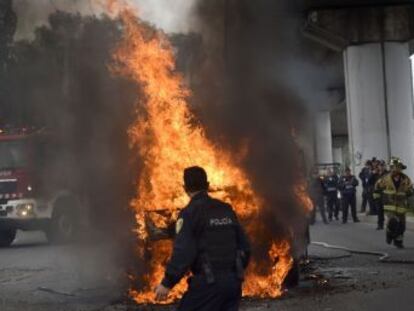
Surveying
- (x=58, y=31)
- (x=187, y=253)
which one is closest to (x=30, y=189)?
(x=58, y=31)

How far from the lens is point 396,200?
41.9 feet

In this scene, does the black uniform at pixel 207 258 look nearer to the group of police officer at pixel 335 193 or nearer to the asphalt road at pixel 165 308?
the asphalt road at pixel 165 308

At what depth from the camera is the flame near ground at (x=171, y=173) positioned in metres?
8.18

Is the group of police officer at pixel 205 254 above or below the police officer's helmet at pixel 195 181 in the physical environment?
below

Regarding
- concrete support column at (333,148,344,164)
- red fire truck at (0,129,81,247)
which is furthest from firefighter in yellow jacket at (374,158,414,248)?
concrete support column at (333,148,344,164)

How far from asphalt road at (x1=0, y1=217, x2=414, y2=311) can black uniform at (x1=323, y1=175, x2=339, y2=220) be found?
776 cm

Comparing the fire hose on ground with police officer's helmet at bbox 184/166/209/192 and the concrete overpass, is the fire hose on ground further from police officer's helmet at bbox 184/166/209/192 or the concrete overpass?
the concrete overpass

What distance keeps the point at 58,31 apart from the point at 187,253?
8.86 meters

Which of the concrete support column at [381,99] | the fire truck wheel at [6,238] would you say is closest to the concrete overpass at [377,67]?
the concrete support column at [381,99]

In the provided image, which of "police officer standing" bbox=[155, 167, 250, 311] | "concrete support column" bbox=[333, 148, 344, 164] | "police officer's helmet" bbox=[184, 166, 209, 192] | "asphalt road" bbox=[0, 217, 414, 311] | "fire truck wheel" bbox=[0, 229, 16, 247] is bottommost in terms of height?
"asphalt road" bbox=[0, 217, 414, 311]

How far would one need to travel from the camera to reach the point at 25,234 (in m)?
22.1

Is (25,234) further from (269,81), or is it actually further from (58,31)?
(269,81)

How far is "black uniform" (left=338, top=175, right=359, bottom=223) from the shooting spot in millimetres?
20031

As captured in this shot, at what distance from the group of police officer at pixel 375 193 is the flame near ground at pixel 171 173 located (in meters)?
3.61
